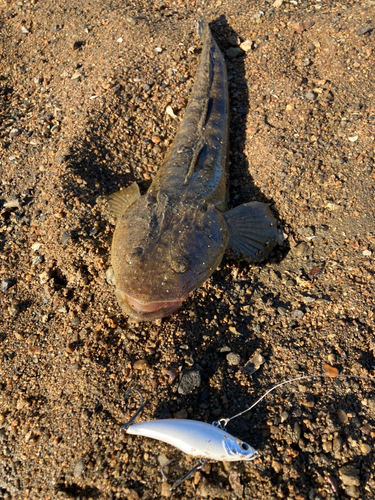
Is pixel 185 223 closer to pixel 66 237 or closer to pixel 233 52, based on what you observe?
pixel 66 237

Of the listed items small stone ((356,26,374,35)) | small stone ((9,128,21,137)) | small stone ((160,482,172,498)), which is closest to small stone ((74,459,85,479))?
small stone ((160,482,172,498))

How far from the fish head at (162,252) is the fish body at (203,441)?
0.82m

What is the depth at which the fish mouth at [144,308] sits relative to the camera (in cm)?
269

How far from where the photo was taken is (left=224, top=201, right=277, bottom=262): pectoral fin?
3551 mm

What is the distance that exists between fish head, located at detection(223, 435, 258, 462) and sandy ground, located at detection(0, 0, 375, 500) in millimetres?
189

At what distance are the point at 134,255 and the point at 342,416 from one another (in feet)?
6.12

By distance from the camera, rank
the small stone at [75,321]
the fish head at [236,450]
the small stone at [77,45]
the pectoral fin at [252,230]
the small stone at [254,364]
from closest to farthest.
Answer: the fish head at [236,450]
the small stone at [254,364]
the small stone at [75,321]
the pectoral fin at [252,230]
the small stone at [77,45]

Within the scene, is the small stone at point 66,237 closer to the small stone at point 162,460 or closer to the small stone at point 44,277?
the small stone at point 44,277

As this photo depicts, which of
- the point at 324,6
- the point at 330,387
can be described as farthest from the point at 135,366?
the point at 324,6

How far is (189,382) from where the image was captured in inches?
105

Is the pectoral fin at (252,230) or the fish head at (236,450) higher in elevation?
the fish head at (236,450)

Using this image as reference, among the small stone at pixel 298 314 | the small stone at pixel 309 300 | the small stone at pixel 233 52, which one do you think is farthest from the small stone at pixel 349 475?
the small stone at pixel 233 52

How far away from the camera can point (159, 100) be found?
15.8ft

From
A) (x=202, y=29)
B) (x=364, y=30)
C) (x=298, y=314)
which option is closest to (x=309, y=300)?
(x=298, y=314)
